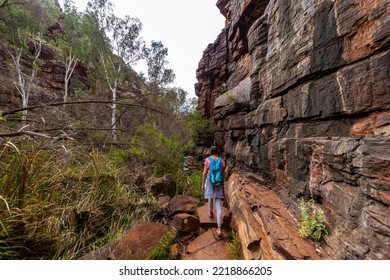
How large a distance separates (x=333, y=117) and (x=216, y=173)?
7.21 ft

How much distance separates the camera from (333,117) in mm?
2197

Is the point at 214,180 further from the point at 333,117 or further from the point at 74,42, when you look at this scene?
the point at 74,42

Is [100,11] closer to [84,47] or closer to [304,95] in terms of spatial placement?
[84,47]

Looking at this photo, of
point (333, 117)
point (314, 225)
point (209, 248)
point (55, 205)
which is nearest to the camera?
point (314, 225)

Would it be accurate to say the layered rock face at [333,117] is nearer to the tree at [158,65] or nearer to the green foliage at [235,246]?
the green foliage at [235,246]

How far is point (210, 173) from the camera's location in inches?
144

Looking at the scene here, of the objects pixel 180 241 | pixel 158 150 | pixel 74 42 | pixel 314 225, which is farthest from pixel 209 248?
pixel 74 42

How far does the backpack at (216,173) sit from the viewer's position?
356 cm

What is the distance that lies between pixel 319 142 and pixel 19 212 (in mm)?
3734

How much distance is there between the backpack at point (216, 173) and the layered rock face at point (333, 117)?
40.4 inches

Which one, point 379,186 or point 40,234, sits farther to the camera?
point 40,234

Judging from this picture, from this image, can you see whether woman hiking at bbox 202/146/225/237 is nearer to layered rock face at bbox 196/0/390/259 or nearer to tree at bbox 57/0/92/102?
layered rock face at bbox 196/0/390/259

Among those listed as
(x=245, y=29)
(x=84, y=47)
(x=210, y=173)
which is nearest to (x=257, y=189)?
(x=210, y=173)

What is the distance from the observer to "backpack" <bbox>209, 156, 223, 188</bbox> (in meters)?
3.56
